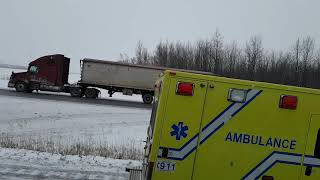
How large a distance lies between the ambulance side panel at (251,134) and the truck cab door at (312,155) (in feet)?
0.29

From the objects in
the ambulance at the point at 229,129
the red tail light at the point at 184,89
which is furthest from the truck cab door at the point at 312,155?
the red tail light at the point at 184,89

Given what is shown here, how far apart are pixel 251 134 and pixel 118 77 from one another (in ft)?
104

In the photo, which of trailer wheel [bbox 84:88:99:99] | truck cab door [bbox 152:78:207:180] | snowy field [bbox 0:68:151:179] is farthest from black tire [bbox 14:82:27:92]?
truck cab door [bbox 152:78:207:180]

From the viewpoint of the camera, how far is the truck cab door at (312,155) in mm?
6281

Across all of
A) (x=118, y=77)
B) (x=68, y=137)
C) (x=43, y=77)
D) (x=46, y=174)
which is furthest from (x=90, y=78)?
(x=46, y=174)

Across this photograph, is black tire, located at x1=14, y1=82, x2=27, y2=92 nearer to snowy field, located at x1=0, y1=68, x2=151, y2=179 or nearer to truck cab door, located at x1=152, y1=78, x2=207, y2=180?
snowy field, located at x1=0, y1=68, x2=151, y2=179

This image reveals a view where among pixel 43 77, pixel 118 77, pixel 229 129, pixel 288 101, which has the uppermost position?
pixel 118 77

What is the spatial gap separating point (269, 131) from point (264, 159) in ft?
1.25

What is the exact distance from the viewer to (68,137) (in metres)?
17.4

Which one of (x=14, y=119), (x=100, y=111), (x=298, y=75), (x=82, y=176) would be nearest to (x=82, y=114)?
(x=100, y=111)

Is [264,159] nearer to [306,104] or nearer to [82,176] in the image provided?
[306,104]

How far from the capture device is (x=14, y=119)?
22047 millimetres

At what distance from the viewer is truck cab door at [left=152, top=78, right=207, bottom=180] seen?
6.15 m

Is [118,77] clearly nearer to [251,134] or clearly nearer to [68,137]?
[68,137]
